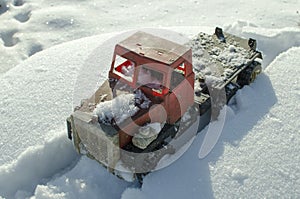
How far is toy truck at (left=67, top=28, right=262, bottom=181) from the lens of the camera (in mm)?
5566

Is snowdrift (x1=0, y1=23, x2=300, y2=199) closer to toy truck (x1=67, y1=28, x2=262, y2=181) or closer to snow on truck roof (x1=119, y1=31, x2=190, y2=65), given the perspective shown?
toy truck (x1=67, y1=28, x2=262, y2=181)

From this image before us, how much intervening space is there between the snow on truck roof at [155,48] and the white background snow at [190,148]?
3.84ft

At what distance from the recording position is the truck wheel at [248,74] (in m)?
6.95

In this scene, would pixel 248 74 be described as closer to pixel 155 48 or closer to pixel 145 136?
pixel 155 48

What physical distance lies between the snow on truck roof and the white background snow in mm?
1171

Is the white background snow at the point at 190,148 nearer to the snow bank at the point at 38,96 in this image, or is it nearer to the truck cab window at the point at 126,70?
the snow bank at the point at 38,96

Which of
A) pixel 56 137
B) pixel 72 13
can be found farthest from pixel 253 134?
pixel 72 13

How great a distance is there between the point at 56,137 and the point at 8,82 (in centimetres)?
177

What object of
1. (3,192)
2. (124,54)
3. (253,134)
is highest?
(124,54)

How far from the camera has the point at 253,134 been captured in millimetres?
6109

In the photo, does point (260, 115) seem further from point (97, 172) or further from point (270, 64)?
point (97, 172)

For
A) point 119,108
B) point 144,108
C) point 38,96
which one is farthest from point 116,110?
point 38,96

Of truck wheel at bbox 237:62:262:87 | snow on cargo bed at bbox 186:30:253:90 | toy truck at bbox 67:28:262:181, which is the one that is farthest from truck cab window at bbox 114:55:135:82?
truck wheel at bbox 237:62:262:87

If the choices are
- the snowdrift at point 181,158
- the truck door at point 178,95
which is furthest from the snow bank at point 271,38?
the truck door at point 178,95
